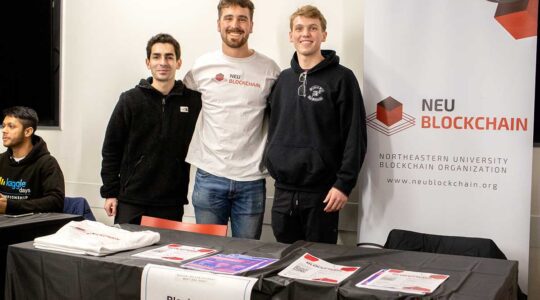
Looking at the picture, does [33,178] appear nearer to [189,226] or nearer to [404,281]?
[189,226]

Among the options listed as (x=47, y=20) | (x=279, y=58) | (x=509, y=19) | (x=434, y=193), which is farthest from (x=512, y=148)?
(x=47, y=20)

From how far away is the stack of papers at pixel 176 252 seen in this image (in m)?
1.72

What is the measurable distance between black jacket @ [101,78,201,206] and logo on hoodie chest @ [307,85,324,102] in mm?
675

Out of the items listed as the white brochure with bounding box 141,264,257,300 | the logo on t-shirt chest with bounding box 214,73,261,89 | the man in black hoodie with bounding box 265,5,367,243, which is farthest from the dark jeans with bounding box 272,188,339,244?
the white brochure with bounding box 141,264,257,300

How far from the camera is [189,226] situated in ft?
7.73

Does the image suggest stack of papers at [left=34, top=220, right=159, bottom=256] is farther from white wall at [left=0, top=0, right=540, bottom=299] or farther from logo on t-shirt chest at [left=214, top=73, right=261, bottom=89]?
white wall at [left=0, top=0, right=540, bottom=299]

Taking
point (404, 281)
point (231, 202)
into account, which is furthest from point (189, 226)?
point (404, 281)

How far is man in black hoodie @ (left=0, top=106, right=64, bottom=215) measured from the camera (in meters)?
2.96

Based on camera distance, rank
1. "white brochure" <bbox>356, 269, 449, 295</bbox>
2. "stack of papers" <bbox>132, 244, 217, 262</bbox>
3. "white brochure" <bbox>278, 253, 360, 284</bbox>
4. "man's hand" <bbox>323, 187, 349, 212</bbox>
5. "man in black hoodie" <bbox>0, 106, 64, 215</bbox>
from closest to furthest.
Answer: "white brochure" <bbox>356, 269, 449, 295</bbox>, "white brochure" <bbox>278, 253, 360, 284</bbox>, "stack of papers" <bbox>132, 244, 217, 262</bbox>, "man's hand" <bbox>323, 187, 349, 212</bbox>, "man in black hoodie" <bbox>0, 106, 64, 215</bbox>

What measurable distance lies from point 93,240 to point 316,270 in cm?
78

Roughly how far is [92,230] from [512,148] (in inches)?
73.0

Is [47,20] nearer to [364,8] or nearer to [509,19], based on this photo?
[364,8]

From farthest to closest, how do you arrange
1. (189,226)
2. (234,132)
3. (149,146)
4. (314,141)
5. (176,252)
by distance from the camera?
(149,146) → (234,132) → (314,141) → (189,226) → (176,252)

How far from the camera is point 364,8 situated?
2.88 metres
